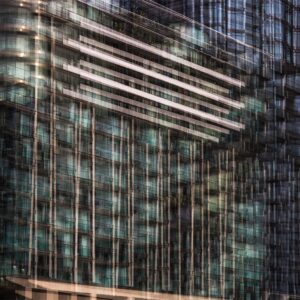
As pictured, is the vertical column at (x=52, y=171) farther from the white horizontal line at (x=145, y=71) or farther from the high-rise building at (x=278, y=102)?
the high-rise building at (x=278, y=102)

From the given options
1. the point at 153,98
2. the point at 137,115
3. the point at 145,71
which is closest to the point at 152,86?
the point at 153,98

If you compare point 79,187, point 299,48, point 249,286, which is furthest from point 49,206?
point 299,48

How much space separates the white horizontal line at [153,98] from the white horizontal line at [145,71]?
1.54m

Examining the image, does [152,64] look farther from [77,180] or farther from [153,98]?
[77,180]

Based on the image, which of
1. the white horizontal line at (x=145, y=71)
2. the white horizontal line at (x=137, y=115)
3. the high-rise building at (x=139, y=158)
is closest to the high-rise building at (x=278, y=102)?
the high-rise building at (x=139, y=158)

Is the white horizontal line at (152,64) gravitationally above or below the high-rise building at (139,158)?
above

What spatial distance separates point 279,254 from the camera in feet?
289

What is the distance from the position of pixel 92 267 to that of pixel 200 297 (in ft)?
45.8

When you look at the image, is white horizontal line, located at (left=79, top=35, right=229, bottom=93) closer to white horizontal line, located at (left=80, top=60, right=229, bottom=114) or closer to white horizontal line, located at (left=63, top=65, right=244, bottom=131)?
white horizontal line, located at (left=80, top=60, right=229, bottom=114)

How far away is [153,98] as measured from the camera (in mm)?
74000

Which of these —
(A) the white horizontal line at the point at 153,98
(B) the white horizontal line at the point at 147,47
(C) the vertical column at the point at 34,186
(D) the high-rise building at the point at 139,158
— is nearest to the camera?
(C) the vertical column at the point at 34,186

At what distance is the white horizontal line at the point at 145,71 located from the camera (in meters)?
67.1

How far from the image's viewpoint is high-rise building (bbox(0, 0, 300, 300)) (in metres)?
61.4

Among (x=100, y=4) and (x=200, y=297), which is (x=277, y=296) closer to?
(x=200, y=297)
